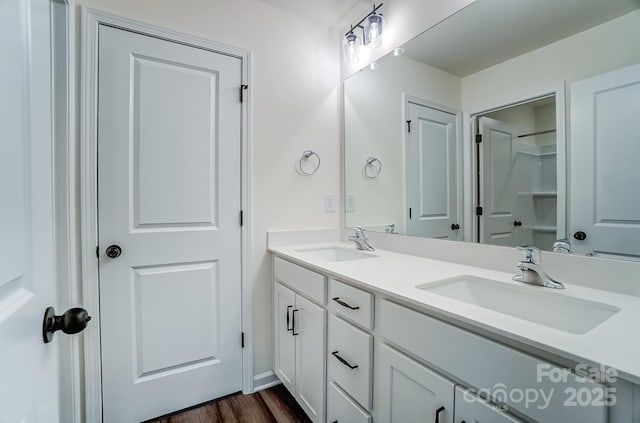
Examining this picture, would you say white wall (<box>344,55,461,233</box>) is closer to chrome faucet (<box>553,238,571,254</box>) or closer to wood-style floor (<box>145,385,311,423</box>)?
chrome faucet (<box>553,238,571,254</box>)

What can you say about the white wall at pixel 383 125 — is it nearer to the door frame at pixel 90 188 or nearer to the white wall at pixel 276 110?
the white wall at pixel 276 110

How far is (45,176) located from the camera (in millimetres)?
619

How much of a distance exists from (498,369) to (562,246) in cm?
65

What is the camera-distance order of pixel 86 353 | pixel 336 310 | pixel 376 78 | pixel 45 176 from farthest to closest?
pixel 376 78 → pixel 86 353 → pixel 336 310 → pixel 45 176

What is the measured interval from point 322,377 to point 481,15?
1801 millimetres

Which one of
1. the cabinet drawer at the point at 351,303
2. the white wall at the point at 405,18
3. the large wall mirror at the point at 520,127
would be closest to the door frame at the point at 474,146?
the large wall mirror at the point at 520,127

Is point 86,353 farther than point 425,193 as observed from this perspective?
No

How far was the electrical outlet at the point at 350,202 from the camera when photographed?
2076mm

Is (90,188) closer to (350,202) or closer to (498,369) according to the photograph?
(350,202)

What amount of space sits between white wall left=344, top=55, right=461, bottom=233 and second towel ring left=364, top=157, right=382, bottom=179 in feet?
0.08

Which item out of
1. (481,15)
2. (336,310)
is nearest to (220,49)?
(481,15)

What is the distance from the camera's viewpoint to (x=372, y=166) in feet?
6.43

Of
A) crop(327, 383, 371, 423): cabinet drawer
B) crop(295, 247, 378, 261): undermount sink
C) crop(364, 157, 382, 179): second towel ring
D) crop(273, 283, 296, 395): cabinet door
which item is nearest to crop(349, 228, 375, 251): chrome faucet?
crop(295, 247, 378, 261): undermount sink

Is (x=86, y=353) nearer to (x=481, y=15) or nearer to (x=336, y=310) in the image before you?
(x=336, y=310)
